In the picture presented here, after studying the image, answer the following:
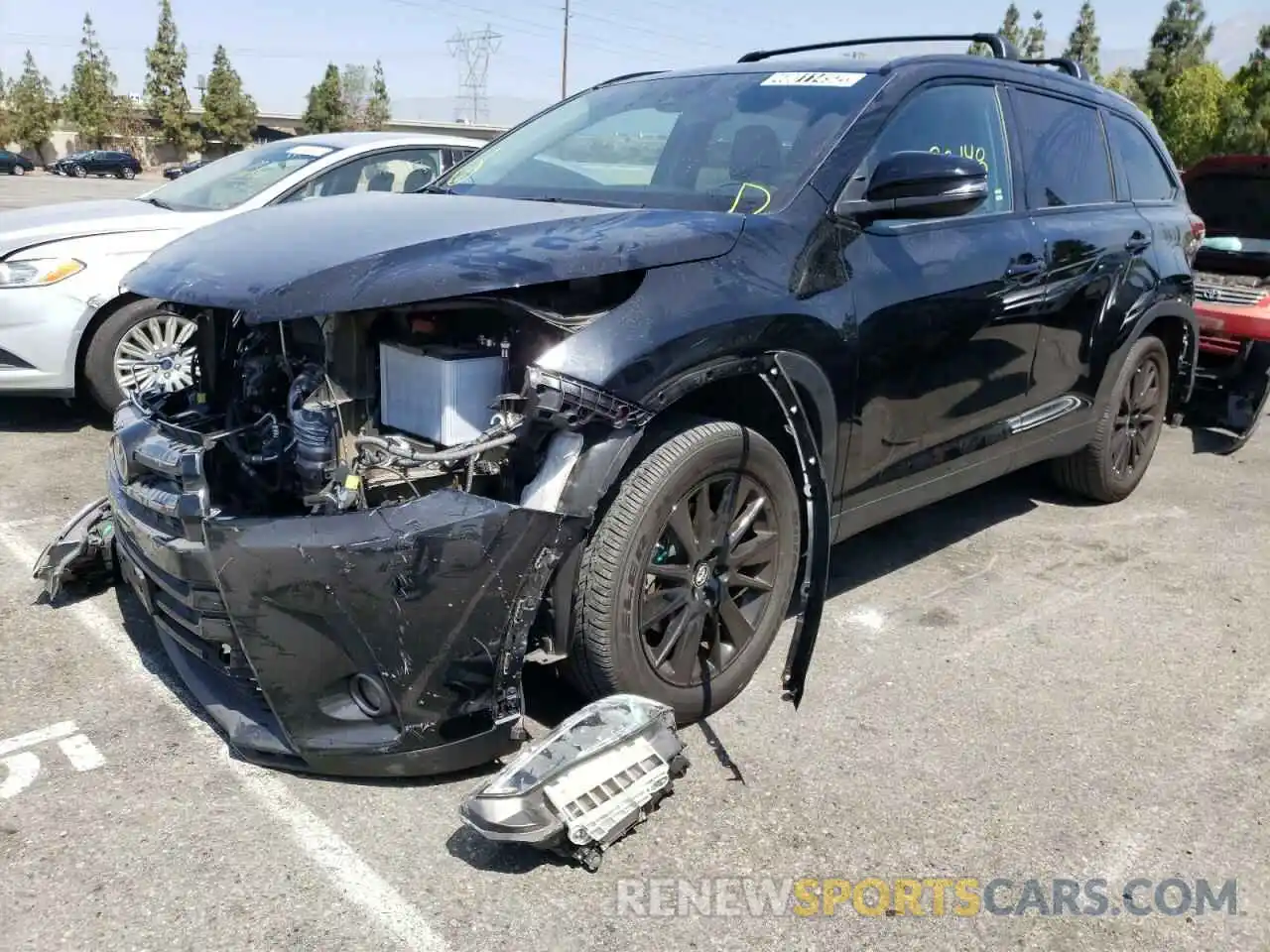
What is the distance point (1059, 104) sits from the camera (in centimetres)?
432

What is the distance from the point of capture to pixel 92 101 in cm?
6125

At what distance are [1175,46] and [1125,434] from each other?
43543 millimetres

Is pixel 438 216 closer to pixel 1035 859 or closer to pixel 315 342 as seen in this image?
pixel 315 342

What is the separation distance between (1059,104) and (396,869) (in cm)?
386

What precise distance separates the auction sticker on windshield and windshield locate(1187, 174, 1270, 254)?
482 centimetres

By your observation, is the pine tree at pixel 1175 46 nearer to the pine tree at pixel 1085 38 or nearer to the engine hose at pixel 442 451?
the pine tree at pixel 1085 38

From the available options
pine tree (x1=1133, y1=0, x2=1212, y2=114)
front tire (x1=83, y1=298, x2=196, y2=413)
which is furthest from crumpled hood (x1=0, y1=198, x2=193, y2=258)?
pine tree (x1=1133, y1=0, x2=1212, y2=114)

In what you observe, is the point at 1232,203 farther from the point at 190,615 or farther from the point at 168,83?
the point at 168,83

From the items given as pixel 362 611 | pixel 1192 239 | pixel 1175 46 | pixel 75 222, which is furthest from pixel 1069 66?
pixel 1175 46

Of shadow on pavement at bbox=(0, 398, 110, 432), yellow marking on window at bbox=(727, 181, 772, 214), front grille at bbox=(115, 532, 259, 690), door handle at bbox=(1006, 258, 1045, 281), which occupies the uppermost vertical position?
yellow marking on window at bbox=(727, 181, 772, 214)

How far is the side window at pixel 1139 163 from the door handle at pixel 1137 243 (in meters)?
0.24

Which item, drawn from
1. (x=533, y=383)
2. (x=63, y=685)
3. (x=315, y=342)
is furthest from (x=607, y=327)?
(x=63, y=685)

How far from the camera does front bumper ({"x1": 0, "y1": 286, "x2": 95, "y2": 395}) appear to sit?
5.27 m

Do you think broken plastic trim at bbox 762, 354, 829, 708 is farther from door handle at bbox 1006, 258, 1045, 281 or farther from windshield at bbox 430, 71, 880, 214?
door handle at bbox 1006, 258, 1045, 281
